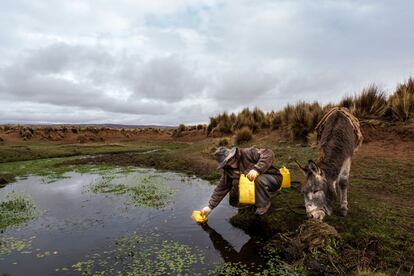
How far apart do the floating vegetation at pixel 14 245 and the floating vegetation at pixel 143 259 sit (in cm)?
147

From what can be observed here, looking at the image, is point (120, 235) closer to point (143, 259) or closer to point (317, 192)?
point (143, 259)

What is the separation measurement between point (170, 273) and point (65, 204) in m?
5.93

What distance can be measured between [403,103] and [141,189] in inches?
453

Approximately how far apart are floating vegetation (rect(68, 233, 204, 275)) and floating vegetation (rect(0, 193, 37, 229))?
3.22m

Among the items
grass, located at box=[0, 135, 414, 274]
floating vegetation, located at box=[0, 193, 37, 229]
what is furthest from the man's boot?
floating vegetation, located at box=[0, 193, 37, 229]

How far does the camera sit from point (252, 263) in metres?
6.02

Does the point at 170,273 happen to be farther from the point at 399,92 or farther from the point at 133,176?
the point at 399,92

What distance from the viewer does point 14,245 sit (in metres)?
6.78

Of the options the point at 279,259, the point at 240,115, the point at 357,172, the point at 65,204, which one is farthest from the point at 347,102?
the point at 65,204

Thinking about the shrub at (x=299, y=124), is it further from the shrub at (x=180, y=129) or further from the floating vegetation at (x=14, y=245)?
the shrub at (x=180, y=129)

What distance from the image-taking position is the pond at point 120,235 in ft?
19.6

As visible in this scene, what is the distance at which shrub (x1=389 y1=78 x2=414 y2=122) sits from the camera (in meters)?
13.7

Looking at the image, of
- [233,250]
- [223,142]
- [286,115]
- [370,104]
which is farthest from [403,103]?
[233,250]

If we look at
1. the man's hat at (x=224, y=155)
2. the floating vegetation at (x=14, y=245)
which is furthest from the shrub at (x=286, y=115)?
the floating vegetation at (x=14, y=245)
